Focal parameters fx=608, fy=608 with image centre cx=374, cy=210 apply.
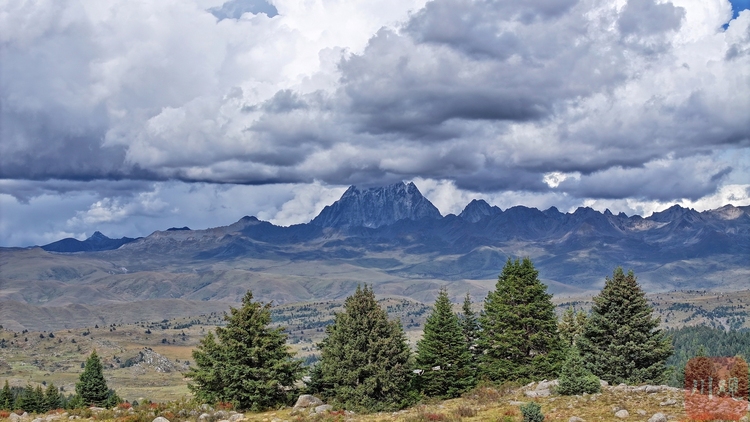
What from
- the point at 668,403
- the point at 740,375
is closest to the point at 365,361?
the point at 668,403

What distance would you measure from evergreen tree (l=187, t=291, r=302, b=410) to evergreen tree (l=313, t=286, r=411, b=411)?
342 centimetres

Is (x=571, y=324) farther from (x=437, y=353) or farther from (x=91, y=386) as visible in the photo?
(x=91, y=386)

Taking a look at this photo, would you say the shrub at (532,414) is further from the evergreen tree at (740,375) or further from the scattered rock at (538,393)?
the evergreen tree at (740,375)

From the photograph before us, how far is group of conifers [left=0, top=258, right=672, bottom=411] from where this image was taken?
166 ft

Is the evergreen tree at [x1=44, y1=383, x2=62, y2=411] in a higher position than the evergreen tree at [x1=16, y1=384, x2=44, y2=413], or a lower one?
lower

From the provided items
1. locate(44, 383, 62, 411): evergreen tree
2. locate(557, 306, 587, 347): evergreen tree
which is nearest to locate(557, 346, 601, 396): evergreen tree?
locate(557, 306, 587, 347): evergreen tree

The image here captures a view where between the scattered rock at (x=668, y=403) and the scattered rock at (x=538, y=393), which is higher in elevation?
the scattered rock at (x=668, y=403)

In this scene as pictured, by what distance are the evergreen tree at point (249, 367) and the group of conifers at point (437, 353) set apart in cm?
10

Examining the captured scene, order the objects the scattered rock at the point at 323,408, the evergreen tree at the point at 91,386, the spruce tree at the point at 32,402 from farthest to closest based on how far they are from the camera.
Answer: the spruce tree at the point at 32,402 → the evergreen tree at the point at 91,386 → the scattered rock at the point at 323,408

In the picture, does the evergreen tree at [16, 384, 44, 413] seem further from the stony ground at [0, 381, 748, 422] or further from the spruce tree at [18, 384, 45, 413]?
the stony ground at [0, 381, 748, 422]

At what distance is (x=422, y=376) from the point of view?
196ft

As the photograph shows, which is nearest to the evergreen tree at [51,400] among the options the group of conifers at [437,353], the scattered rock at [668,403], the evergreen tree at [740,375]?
the group of conifers at [437,353]

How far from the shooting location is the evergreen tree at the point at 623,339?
60688mm

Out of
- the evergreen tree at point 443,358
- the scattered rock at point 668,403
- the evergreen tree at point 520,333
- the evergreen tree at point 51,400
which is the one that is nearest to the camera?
the scattered rock at point 668,403
